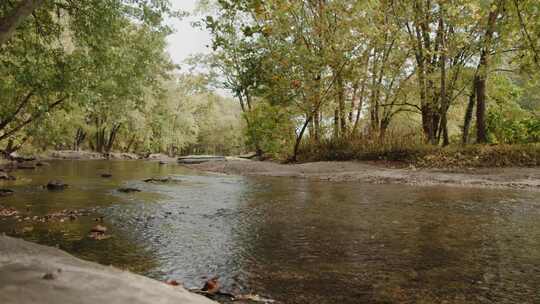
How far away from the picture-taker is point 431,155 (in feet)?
46.3

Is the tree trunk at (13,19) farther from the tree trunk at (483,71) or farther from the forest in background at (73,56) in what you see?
the tree trunk at (483,71)

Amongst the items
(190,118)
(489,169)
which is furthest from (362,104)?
(190,118)

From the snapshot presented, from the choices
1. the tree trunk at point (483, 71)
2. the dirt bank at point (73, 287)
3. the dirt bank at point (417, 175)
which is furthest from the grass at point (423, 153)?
the dirt bank at point (73, 287)

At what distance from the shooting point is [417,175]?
38.9 feet

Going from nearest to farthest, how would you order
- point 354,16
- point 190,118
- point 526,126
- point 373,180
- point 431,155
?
point 373,180
point 431,155
point 354,16
point 526,126
point 190,118

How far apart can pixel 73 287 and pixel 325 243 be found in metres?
2.90

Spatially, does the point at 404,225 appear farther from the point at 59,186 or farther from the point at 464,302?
the point at 59,186

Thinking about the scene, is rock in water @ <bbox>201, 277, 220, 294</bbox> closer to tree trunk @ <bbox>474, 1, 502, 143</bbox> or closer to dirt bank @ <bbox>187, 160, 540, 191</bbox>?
dirt bank @ <bbox>187, 160, 540, 191</bbox>

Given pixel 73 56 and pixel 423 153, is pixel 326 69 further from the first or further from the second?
pixel 73 56

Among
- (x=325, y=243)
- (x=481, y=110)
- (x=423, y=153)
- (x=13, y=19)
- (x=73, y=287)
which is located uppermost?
(x=481, y=110)

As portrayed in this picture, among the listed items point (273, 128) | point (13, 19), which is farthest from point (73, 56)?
point (273, 128)

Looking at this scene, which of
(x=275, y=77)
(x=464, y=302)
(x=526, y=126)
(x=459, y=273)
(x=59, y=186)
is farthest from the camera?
(x=526, y=126)

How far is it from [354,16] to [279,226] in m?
13.6

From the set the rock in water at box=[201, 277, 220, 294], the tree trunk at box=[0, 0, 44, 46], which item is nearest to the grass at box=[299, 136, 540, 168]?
the rock in water at box=[201, 277, 220, 294]
